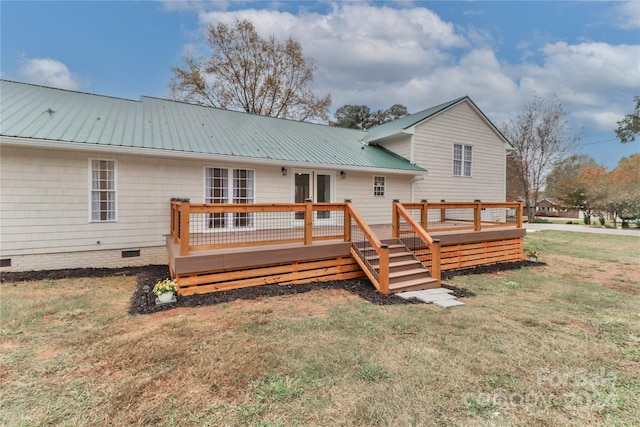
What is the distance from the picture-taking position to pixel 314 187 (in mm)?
10125

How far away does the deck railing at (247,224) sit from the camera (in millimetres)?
5301

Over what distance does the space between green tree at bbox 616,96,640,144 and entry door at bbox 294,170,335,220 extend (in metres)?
27.0

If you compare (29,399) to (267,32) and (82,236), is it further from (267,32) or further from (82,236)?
(267,32)

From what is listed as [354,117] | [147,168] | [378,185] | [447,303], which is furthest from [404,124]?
[354,117]

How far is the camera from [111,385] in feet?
8.86

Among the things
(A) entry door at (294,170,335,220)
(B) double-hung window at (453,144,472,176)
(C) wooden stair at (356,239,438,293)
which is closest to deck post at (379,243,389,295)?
(C) wooden stair at (356,239,438,293)

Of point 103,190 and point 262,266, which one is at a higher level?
point 103,190

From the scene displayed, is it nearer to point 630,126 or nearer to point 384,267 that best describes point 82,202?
point 384,267

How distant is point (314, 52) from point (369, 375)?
76.2 ft

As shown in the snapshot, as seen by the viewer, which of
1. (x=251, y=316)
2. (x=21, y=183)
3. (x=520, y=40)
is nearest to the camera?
(x=251, y=316)

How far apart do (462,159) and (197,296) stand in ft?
40.9

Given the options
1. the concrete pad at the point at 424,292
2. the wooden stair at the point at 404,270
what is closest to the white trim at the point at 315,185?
the wooden stair at the point at 404,270

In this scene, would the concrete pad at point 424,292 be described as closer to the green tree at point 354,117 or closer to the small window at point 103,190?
the small window at point 103,190

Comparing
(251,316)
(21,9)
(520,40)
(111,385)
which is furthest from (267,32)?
(111,385)
